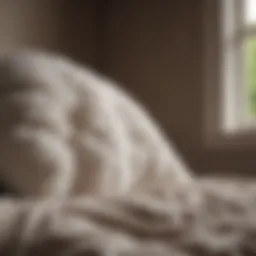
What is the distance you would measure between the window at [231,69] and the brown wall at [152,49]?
0.16ft

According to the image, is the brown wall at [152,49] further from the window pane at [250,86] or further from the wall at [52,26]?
the window pane at [250,86]

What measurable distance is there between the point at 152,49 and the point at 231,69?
375 mm

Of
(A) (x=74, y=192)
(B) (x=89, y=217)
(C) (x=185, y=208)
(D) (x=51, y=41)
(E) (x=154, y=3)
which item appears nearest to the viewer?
(B) (x=89, y=217)

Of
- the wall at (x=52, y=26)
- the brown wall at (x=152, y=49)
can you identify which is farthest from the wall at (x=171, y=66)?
the wall at (x=52, y=26)

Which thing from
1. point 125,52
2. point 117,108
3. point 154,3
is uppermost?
point 154,3

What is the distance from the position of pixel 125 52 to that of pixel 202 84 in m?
0.43

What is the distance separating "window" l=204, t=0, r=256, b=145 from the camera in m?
2.04

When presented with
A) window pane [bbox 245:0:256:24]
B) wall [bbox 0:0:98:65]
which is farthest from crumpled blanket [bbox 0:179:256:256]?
window pane [bbox 245:0:256:24]

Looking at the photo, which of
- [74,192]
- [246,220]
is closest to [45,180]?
[74,192]

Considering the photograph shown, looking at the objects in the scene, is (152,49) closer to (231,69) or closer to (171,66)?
(171,66)

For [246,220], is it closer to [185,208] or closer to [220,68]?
[185,208]

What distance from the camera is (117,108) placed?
122cm

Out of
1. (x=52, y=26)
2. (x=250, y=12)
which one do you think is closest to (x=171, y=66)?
(x=250, y=12)

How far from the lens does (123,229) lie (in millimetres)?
664
